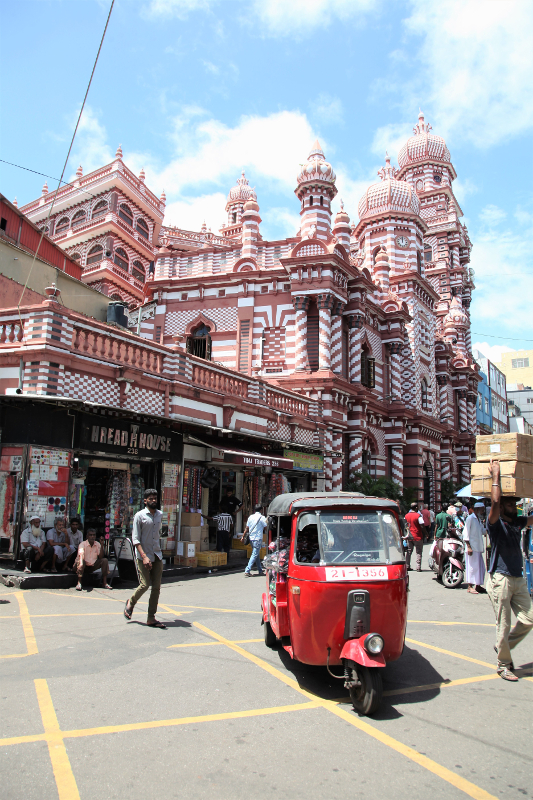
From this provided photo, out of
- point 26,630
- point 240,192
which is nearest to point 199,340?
point 26,630

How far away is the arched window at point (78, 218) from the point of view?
4281 centimetres

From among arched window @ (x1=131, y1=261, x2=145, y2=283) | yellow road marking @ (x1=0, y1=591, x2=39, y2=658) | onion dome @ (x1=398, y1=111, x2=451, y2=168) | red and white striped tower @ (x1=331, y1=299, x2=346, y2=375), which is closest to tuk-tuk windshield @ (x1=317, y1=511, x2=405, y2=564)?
yellow road marking @ (x1=0, y1=591, x2=39, y2=658)

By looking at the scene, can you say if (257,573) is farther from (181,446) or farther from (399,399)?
(399,399)

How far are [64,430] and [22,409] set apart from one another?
0.90 metres

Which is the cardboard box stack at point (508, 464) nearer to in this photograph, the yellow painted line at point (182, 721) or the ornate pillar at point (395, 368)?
the yellow painted line at point (182, 721)

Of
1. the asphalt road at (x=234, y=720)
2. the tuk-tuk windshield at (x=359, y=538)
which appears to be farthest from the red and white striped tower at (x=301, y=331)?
the tuk-tuk windshield at (x=359, y=538)

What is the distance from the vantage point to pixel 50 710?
4.73m

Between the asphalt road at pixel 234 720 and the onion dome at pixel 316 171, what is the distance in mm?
22972

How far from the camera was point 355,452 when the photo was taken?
2611 cm

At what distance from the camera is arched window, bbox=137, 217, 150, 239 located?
4378 centimetres

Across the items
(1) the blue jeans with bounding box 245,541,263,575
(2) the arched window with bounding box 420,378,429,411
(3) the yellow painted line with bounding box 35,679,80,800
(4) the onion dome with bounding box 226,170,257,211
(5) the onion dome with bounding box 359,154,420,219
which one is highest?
(4) the onion dome with bounding box 226,170,257,211

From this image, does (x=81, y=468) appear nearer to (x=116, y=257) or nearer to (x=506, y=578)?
(x=506, y=578)

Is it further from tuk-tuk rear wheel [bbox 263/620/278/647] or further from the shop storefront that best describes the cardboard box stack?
the shop storefront

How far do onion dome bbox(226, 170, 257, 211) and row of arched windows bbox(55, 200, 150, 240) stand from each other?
12.6m
